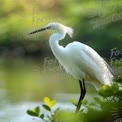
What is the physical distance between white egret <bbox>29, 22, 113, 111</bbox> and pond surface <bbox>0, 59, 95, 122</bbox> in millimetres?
1026

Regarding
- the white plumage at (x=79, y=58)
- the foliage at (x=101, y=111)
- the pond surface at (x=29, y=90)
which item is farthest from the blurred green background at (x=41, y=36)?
the foliage at (x=101, y=111)

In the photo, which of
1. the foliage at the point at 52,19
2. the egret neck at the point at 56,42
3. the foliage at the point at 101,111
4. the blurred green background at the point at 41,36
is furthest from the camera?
the foliage at the point at 52,19

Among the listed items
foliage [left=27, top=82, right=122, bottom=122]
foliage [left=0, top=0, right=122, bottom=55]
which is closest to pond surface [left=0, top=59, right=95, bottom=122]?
foliage [left=0, top=0, right=122, bottom=55]

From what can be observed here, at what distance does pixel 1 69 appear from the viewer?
11.9 metres

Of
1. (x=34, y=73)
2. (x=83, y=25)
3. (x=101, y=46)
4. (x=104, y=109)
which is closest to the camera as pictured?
(x=104, y=109)

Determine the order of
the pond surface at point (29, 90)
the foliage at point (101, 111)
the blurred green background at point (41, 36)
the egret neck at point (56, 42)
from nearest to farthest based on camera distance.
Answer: the foliage at point (101, 111)
the egret neck at point (56, 42)
the pond surface at point (29, 90)
the blurred green background at point (41, 36)

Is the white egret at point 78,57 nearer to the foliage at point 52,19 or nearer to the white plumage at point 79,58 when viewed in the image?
the white plumage at point 79,58

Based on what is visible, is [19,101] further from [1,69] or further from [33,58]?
[33,58]

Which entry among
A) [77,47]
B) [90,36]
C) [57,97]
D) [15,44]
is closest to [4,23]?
[15,44]

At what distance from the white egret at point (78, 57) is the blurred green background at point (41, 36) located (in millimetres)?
4632

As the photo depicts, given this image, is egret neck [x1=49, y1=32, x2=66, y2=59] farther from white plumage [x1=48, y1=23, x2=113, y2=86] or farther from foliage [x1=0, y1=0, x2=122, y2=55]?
foliage [x1=0, y1=0, x2=122, y2=55]

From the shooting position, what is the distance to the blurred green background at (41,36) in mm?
9596

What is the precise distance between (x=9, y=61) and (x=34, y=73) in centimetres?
366

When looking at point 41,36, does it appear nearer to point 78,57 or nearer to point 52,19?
point 52,19
